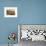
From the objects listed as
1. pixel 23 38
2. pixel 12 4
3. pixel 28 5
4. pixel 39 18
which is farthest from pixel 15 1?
pixel 23 38

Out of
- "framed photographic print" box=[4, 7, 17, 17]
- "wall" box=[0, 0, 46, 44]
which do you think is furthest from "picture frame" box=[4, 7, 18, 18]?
"wall" box=[0, 0, 46, 44]

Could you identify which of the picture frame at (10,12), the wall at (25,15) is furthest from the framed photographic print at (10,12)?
the wall at (25,15)

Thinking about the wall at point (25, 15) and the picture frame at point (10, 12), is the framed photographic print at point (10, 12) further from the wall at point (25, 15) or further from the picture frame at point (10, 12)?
the wall at point (25, 15)

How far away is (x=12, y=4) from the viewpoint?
180 inches

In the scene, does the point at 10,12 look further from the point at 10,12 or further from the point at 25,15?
the point at 25,15

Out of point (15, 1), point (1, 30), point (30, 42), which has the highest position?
point (15, 1)

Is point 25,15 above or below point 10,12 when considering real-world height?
below

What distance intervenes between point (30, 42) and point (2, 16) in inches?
52.8

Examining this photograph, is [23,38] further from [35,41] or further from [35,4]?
[35,4]

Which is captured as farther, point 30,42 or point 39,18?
point 39,18

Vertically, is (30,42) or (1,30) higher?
(1,30)

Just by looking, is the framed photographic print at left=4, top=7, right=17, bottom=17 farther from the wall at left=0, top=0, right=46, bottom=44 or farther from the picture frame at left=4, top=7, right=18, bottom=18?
the wall at left=0, top=0, right=46, bottom=44

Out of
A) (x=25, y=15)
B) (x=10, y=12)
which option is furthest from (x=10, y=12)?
(x=25, y=15)

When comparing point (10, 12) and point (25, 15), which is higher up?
point (10, 12)
